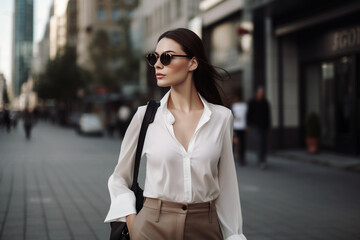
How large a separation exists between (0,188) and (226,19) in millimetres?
15156

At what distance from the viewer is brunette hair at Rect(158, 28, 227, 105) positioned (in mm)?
2520

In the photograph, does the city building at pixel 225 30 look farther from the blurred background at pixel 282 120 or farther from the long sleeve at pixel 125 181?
the long sleeve at pixel 125 181

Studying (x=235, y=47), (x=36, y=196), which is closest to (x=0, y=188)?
(x=36, y=196)

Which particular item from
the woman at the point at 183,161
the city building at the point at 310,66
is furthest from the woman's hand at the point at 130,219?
the city building at the point at 310,66

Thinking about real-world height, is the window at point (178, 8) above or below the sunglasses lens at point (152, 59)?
above

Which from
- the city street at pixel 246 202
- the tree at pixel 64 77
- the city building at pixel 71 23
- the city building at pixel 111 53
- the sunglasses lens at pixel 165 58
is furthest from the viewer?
the city building at pixel 71 23

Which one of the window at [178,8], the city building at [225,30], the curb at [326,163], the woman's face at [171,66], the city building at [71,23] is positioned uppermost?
the city building at [71,23]

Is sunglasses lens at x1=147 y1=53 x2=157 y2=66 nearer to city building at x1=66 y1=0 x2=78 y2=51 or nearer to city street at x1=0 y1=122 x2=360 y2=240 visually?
city street at x1=0 y1=122 x2=360 y2=240

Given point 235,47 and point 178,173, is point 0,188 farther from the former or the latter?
point 235,47

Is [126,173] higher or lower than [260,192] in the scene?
higher

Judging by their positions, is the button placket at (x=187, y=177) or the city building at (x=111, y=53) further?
the city building at (x=111, y=53)

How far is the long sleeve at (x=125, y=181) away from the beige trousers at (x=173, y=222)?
88 millimetres

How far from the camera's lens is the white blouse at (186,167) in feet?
7.86

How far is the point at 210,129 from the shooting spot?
2525 mm
